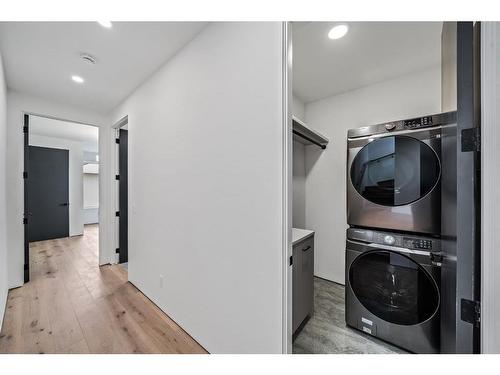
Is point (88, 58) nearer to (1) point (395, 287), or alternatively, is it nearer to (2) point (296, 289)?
(2) point (296, 289)

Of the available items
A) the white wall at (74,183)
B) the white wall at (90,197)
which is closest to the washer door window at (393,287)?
the white wall at (74,183)

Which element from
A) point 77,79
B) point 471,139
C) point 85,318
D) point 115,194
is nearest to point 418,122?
point 471,139

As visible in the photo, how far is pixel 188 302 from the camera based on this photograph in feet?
5.44

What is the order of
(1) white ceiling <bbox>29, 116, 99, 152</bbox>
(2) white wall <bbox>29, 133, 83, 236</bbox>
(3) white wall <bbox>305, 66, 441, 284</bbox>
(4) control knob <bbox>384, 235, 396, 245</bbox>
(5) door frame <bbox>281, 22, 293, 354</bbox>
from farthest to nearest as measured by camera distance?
(2) white wall <bbox>29, 133, 83, 236</bbox>
(1) white ceiling <bbox>29, 116, 99, 152</bbox>
(3) white wall <bbox>305, 66, 441, 284</bbox>
(4) control knob <bbox>384, 235, 396, 245</bbox>
(5) door frame <bbox>281, 22, 293, 354</bbox>

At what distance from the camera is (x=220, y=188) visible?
1383mm

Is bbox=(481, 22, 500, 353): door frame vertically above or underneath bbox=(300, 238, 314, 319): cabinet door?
above

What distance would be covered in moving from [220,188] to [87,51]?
73.5 inches

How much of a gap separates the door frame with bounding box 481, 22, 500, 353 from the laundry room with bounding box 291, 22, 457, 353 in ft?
0.84

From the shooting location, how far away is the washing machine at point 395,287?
1.32 metres

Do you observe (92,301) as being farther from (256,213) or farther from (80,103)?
(80,103)

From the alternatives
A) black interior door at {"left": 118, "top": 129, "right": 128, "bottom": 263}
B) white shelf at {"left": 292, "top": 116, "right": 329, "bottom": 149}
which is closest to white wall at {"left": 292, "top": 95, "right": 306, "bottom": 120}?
white shelf at {"left": 292, "top": 116, "right": 329, "bottom": 149}

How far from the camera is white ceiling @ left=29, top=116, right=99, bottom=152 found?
380 cm

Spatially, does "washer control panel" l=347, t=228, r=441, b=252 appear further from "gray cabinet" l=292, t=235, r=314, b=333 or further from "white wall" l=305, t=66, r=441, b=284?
"white wall" l=305, t=66, r=441, b=284
